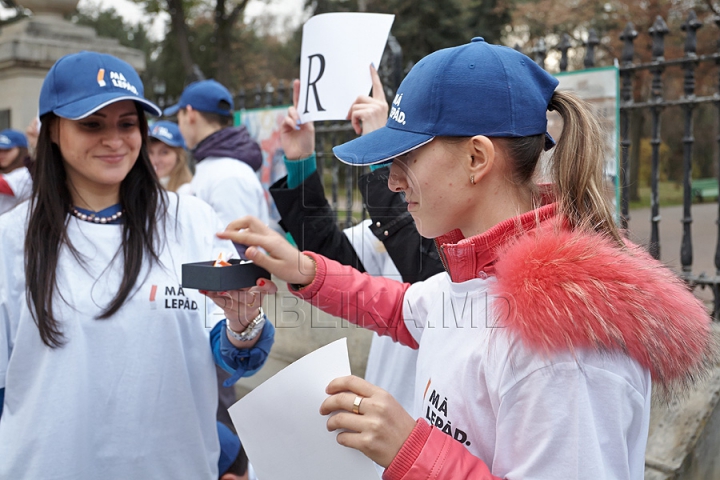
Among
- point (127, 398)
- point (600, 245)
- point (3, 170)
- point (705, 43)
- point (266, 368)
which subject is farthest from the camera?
point (705, 43)

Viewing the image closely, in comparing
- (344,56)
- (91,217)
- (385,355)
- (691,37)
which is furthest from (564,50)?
(91,217)

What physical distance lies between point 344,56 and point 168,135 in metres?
2.81

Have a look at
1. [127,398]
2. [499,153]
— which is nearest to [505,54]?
[499,153]

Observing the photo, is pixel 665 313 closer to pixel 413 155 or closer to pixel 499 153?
pixel 499 153

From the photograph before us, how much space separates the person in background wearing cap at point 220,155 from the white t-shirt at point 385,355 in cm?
146

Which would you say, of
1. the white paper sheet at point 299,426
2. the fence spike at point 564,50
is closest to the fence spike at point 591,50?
the fence spike at point 564,50

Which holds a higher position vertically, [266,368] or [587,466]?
[587,466]

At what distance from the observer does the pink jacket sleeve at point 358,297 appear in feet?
5.97

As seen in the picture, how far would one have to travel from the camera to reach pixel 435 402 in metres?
1.38

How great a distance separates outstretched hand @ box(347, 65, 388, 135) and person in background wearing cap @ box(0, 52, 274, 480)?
0.68 meters

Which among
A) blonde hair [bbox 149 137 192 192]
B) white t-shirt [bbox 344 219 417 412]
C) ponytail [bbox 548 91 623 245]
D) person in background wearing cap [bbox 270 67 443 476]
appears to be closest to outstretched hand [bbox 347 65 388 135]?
person in background wearing cap [bbox 270 67 443 476]

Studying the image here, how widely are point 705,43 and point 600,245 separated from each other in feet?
53.8

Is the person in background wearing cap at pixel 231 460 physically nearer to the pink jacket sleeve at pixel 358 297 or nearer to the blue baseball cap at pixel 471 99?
the pink jacket sleeve at pixel 358 297

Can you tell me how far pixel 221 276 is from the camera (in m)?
1.61
